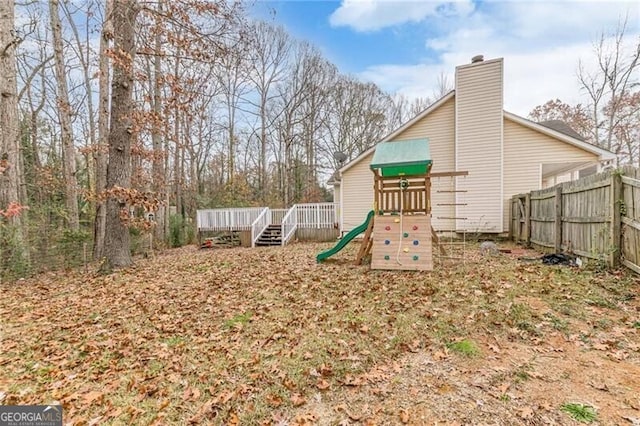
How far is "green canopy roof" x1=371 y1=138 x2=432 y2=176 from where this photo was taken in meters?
6.66

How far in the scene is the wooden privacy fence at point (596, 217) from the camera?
462 centimetres

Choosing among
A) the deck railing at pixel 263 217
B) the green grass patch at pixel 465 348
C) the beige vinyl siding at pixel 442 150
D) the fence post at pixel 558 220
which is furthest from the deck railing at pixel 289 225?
the green grass patch at pixel 465 348

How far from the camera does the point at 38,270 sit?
724 cm

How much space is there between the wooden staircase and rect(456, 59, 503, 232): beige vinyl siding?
747 centimetres

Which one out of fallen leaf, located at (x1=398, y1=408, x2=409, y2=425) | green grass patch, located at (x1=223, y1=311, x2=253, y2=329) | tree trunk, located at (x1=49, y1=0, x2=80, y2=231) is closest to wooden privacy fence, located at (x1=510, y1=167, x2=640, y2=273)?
fallen leaf, located at (x1=398, y1=408, x2=409, y2=425)

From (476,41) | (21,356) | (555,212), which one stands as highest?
(476,41)

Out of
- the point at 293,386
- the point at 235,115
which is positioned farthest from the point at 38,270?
the point at 235,115

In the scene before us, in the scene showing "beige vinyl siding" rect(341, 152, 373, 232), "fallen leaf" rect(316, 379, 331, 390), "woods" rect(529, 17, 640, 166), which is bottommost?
"fallen leaf" rect(316, 379, 331, 390)

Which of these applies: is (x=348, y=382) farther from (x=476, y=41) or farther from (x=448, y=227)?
(x=476, y=41)

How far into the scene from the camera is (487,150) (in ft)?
33.9

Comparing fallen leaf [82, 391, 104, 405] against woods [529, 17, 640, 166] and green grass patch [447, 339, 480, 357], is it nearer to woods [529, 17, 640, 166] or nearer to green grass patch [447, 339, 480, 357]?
green grass patch [447, 339, 480, 357]

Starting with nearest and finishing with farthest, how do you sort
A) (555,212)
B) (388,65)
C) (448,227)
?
1. (555,212)
2. (448,227)
3. (388,65)

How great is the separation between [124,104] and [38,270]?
15.0 ft

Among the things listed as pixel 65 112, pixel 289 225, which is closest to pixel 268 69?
pixel 289 225
